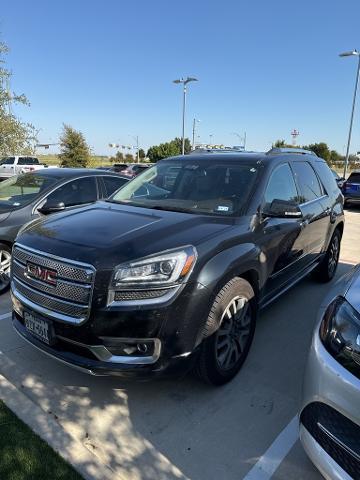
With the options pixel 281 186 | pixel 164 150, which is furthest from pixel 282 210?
pixel 164 150

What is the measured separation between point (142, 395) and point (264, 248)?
1.58 m

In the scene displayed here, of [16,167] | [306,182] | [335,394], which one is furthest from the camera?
[16,167]

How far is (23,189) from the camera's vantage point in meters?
5.56

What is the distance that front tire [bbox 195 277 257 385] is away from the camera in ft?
9.52

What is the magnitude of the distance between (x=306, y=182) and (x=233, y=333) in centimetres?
240

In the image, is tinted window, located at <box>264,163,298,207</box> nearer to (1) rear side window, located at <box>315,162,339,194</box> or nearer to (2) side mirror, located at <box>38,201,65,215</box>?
(1) rear side window, located at <box>315,162,339,194</box>

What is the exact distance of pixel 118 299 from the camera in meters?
2.59

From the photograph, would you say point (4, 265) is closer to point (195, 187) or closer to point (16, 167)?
point (195, 187)

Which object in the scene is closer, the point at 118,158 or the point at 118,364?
the point at 118,364

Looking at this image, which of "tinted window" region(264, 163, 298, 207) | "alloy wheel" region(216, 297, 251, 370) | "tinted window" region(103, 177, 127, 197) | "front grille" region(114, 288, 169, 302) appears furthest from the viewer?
"tinted window" region(103, 177, 127, 197)

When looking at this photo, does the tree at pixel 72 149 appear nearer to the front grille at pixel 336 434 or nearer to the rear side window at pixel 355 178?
the rear side window at pixel 355 178

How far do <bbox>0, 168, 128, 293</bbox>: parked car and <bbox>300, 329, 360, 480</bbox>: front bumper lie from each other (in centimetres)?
386

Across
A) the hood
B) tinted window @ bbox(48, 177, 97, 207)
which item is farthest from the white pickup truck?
the hood

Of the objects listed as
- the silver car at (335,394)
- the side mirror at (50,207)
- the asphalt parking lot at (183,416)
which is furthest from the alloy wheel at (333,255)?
the silver car at (335,394)
